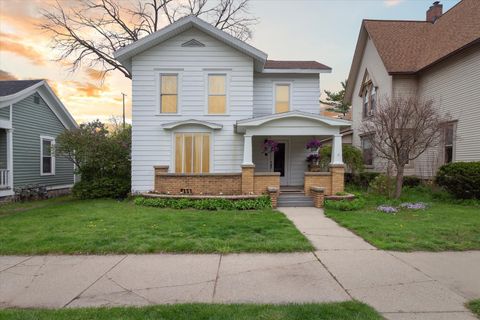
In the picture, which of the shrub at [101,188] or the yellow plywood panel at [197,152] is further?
the shrub at [101,188]

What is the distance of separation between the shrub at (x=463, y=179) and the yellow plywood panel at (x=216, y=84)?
9.56 metres

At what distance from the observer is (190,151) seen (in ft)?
43.9

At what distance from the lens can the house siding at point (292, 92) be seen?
1448 cm

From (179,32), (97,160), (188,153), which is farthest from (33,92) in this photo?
(188,153)


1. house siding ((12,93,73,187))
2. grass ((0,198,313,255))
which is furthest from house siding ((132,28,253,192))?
house siding ((12,93,73,187))

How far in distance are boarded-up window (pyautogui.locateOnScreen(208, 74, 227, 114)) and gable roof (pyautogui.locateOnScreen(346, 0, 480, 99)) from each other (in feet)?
29.0

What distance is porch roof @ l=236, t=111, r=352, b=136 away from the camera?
11391mm

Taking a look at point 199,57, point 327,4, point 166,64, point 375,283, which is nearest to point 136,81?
point 166,64

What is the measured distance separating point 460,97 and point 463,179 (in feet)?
13.9

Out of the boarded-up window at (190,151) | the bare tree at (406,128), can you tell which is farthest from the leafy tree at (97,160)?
the bare tree at (406,128)

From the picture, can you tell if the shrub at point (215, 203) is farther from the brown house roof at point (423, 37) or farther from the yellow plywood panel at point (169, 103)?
the brown house roof at point (423, 37)

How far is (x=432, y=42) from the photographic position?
16.5m

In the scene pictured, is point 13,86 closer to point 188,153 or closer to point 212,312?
point 188,153

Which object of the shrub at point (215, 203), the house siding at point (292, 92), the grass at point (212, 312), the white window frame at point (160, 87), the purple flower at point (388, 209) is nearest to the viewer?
the grass at point (212, 312)
